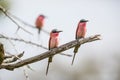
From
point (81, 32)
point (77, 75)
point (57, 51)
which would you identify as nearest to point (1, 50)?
point (57, 51)

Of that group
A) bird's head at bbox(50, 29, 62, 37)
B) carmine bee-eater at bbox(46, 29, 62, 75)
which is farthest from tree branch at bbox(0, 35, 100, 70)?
bird's head at bbox(50, 29, 62, 37)

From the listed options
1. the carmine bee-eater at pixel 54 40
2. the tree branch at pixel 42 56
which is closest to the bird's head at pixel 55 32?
the carmine bee-eater at pixel 54 40

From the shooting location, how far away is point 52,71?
9.93 meters

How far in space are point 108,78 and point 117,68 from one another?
1.42 m

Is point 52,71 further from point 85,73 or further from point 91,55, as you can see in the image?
point 91,55

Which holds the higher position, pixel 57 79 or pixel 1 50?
pixel 1 50

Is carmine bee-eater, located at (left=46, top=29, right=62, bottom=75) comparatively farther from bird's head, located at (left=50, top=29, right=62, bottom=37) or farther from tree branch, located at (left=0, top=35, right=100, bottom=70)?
tree branch, located at (left=0, top=35, right=100, bottom=70)

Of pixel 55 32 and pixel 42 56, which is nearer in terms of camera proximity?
pixel 42 56

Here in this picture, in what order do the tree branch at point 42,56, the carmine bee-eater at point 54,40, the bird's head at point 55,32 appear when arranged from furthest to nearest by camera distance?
the bird's head at point 55,32 < the carmine bee-eater at point 54,40 < the tree branch at point 42,56

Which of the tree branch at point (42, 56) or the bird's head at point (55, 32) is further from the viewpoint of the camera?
the bird's head at point (55, 32)

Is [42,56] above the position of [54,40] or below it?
above

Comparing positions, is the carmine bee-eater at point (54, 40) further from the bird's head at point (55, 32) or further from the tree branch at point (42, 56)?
the tree branch at point (42, 56)

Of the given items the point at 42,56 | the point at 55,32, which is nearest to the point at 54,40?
the point at 55,32

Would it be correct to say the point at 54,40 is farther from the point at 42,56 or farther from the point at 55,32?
the point at 42,56
